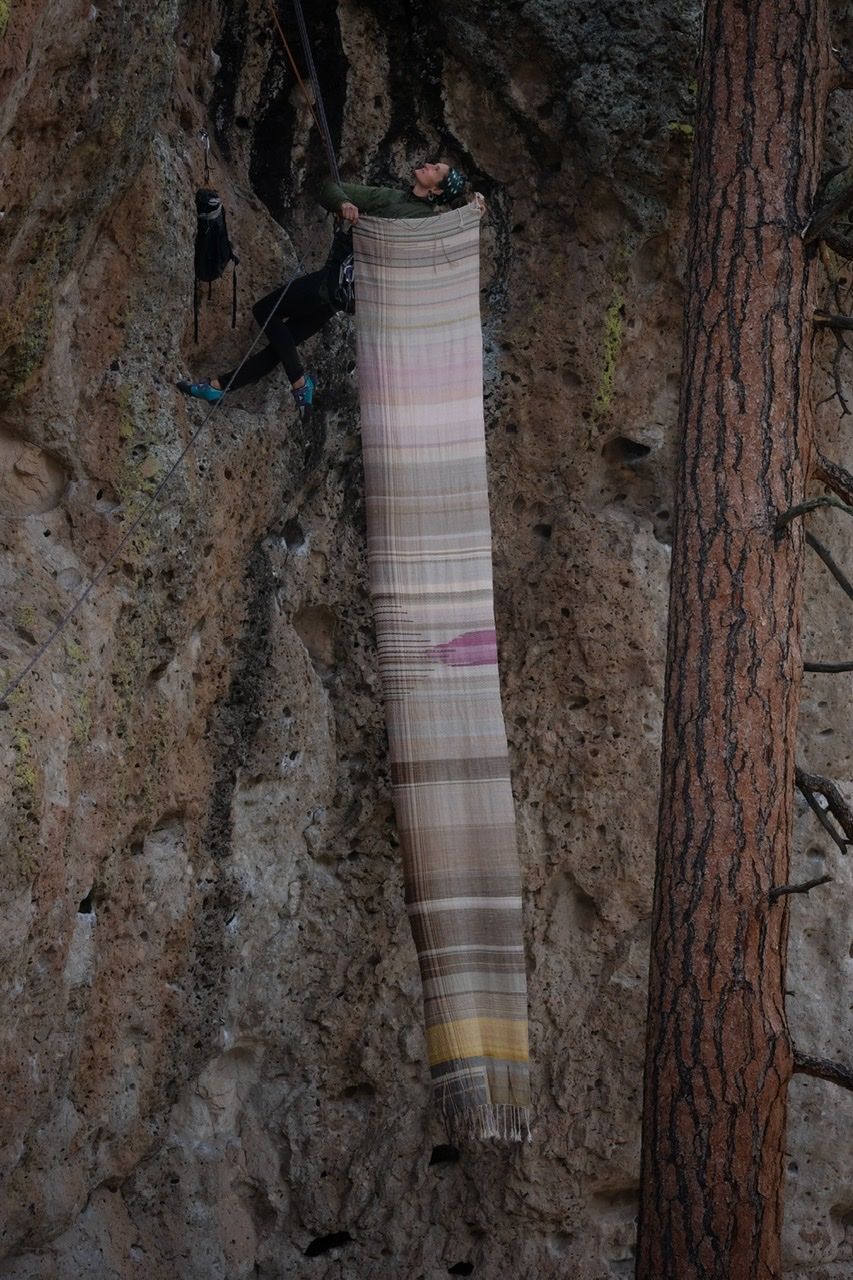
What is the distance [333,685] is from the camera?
6320 mm

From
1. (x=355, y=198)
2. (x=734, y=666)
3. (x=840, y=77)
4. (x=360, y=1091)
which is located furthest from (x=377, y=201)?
(x=360, y=1091)

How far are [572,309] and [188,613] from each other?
2.26 m

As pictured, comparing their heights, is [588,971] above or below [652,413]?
below

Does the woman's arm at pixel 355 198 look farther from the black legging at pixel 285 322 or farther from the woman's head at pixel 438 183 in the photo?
the black legging at pixel 285 322

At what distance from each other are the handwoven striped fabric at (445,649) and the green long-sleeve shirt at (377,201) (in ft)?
0.51

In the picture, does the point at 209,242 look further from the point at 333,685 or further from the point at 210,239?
the point at 333,685

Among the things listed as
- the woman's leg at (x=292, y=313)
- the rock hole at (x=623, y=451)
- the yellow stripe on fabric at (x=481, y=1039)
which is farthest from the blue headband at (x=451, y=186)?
the yellow stripe on fabric at (x=481, y=1039)

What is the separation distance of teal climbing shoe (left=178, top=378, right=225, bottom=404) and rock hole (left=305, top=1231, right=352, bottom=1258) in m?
3.53

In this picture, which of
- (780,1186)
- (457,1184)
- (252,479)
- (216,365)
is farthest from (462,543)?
(457,1184)

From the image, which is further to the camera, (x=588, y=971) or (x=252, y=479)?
(x=588, y=971)

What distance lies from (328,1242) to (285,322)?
153 inches

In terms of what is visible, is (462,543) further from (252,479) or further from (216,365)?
(216,365)

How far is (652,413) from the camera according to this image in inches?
258

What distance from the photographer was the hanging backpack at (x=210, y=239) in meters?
5.68
